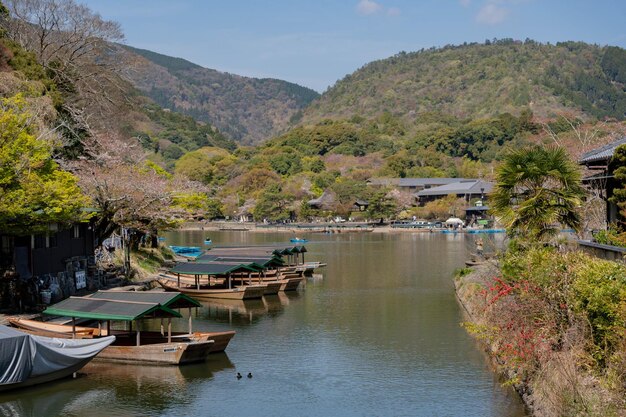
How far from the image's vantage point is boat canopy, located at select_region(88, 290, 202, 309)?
25250 millimetres

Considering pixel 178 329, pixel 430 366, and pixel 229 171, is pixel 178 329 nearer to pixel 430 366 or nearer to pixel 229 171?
pixel 430 366

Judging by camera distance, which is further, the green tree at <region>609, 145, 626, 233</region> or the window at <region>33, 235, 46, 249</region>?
the window at <region>33, 235, 46, 249</region>

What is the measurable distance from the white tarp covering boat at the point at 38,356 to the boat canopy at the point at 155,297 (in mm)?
2354

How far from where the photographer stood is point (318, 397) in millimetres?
22109

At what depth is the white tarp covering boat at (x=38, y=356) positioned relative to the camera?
20.7m

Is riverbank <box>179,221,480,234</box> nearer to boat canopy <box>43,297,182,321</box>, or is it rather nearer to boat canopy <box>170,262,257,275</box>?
boat canopy <box>170,262,257,275</box>

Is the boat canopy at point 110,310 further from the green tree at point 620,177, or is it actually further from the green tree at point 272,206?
the green tree at point 272,206

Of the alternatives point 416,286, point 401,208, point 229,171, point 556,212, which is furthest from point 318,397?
point 229,171

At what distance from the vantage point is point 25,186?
28.5 meters

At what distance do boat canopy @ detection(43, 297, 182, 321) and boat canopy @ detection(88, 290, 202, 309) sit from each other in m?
0.29

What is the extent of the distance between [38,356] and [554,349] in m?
14.5

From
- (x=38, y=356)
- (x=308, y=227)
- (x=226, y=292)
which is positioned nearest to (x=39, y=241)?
(x=226, y=292)

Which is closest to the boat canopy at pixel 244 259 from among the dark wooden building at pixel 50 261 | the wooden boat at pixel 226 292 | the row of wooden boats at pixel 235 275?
the row of wooden boats at pixel 235 275

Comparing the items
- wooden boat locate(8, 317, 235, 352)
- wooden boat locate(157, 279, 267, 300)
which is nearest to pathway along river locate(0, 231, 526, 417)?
wooden boat locate(8, 317, 235, 352)
